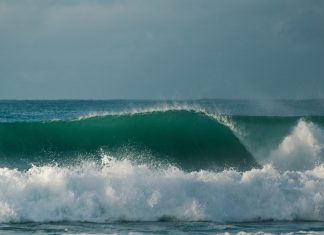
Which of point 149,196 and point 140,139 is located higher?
point 140,139

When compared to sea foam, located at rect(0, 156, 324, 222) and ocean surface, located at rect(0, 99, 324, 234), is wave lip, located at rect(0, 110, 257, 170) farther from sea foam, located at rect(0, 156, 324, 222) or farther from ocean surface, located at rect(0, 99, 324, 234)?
sea foam, located at rect(0, 156, 324, 222)

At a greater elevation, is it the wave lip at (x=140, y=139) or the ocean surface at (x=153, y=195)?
the wave lip at (x=140, y=139)

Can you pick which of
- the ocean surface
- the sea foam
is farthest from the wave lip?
the sea foam

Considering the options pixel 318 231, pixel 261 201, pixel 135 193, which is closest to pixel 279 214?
pixel 261 201

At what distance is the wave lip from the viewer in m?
21.0

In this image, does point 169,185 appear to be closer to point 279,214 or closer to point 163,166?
point 279,214

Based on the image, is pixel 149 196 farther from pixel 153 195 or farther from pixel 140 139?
pixel 140 139

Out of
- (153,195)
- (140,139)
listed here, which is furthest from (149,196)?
(140,139)

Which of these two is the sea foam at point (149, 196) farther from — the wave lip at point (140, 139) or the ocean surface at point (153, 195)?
the wave lip at point (140, 139)

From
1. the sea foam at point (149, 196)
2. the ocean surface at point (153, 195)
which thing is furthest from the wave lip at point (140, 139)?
→ the sea foam at point (149, 196)

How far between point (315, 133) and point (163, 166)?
5207mm

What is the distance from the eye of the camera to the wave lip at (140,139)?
2097cm

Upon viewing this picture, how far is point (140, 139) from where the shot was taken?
850 inches

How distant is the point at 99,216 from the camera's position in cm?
1423
